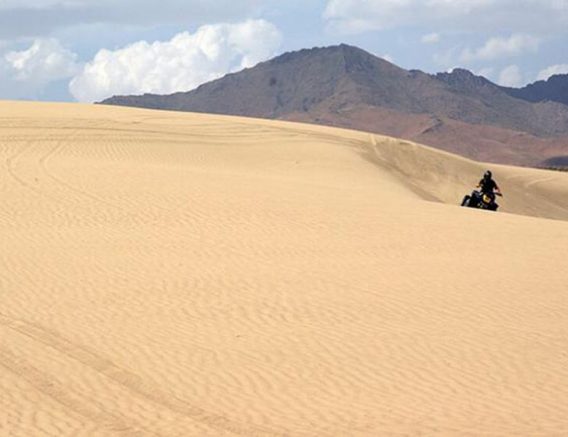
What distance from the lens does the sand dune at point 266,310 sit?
7.96 meters

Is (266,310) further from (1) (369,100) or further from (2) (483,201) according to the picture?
(1) (369,100)

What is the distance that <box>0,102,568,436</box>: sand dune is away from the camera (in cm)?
796

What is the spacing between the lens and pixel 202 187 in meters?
20.1

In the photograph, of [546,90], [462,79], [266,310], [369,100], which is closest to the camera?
[266,310]

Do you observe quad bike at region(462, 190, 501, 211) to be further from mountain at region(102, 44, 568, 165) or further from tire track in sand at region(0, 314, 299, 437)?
mountain at region(102, 44, 568, 165)

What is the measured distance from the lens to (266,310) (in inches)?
436

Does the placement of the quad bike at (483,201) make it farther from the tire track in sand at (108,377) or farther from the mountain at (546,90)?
the mountain at (546,90)

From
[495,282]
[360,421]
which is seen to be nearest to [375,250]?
[495,282]

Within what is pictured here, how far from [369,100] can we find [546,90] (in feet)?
177

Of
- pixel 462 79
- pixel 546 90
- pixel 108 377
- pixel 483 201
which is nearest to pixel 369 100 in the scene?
pixel 462 79

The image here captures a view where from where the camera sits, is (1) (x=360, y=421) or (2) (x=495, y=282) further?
(2) (x=495, y=282)

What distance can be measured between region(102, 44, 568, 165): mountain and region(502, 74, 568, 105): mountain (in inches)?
498

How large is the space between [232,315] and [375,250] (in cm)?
436

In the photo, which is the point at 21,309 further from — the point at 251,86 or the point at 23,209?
the point at 251,86
